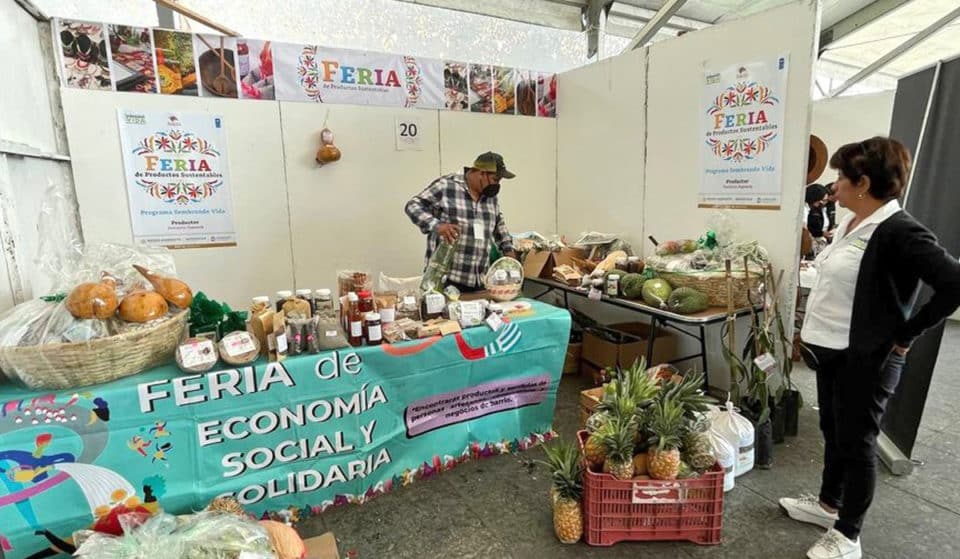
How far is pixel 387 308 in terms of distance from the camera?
2283mm

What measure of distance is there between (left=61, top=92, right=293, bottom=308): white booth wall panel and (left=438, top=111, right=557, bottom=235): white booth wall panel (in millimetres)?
1319

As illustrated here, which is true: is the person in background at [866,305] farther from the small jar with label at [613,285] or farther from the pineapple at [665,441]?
the small jar with label at [613,285]

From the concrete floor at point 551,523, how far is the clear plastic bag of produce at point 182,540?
70cm

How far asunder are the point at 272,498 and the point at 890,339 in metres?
2.32

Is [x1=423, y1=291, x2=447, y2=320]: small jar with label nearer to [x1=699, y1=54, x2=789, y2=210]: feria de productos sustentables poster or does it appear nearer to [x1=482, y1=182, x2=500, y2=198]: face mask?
[x1=482, y1=182, x2=500, y2=198]: face mask

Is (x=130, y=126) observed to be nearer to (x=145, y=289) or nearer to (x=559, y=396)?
(x=145, y=289)

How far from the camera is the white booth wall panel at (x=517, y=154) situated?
418 centimetres

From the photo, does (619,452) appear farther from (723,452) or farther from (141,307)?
(141,307)

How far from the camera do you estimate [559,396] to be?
3.53 metres

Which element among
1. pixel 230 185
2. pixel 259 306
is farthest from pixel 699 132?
pixel 230 185

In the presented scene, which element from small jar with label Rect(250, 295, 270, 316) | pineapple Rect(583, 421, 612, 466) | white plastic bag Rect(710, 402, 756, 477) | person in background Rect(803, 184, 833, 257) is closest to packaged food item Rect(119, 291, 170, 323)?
small jar with label Rect(250, 295, 270, 316)

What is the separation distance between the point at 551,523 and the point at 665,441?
62cm

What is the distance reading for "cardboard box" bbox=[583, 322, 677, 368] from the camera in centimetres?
350

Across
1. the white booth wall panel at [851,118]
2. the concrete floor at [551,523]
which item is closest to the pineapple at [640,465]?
the concrete floor at [551,523]
